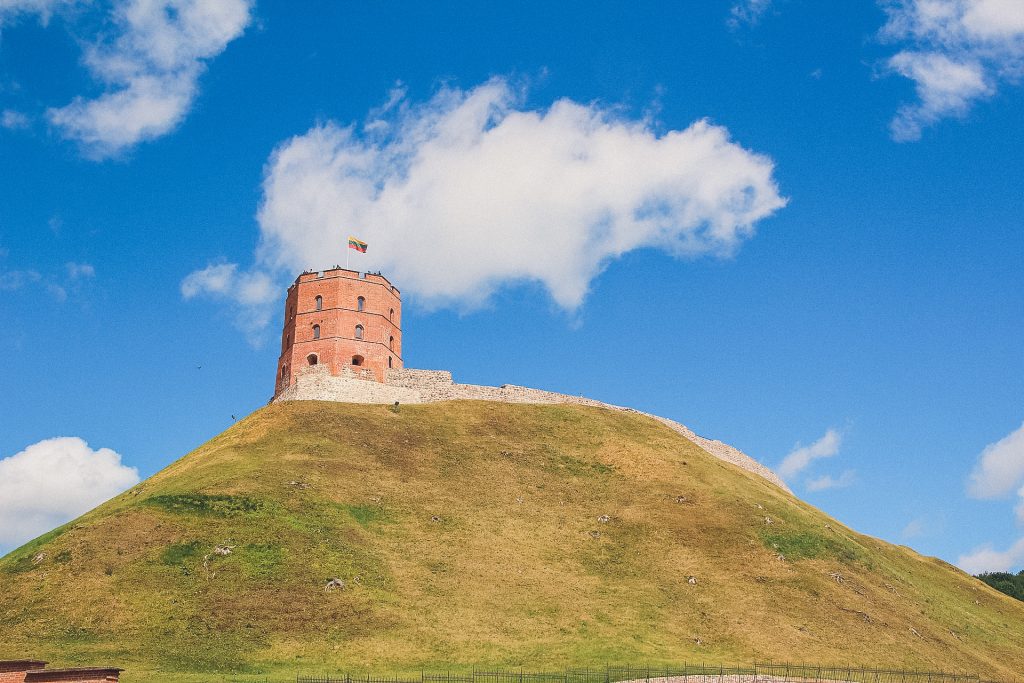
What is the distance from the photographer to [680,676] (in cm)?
5334

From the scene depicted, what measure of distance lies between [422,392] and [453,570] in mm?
34642

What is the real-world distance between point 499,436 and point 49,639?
49.2 m

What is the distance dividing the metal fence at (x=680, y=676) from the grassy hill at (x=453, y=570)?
1.86 metres

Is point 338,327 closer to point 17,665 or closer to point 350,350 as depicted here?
point 350,350

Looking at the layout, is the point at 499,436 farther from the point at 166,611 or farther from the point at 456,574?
the point at 166,611

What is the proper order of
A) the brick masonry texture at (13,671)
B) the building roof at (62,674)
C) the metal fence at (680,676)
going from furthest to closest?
the metal fence at (680,676), the building roof at (62,674), the brick masonry texture at (13,671)

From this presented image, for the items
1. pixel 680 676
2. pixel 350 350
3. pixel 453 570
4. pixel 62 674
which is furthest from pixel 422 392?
pixel 62 674

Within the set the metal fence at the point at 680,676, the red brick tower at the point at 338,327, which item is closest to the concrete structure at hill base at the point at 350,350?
the red brick tower at the point at 338,327

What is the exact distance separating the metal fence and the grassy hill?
1861 mm

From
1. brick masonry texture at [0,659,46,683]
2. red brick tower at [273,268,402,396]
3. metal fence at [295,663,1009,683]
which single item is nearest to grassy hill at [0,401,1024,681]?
metal fence at [295,663,1009,683]

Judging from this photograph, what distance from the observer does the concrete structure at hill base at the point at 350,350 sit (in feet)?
315

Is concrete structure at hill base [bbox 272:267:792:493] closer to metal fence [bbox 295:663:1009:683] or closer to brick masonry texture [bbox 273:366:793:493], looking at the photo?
brick masonry texture [bbox 273:366:793:493]

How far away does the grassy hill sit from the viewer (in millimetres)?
55938

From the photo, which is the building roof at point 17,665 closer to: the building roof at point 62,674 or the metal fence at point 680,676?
the building roof at point 62,674
